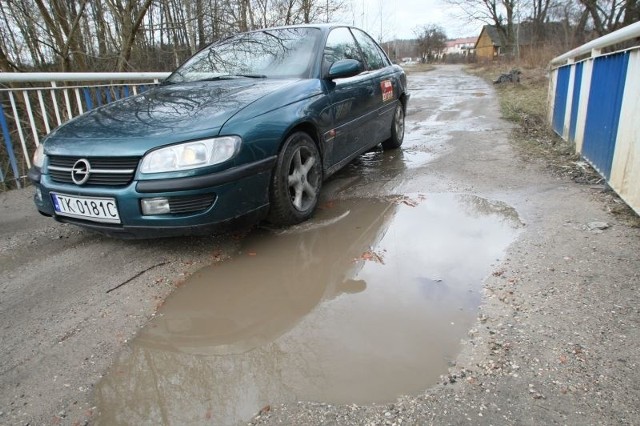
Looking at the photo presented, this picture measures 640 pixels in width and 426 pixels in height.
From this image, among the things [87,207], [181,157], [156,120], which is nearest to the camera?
[181,157]

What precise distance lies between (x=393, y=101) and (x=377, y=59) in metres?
0.55

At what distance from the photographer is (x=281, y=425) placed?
1.60 metres

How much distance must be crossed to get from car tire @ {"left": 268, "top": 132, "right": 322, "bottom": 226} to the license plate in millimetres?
1020

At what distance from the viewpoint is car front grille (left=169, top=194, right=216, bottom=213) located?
2.67 m

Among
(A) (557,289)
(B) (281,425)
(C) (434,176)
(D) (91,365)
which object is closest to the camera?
(B) (281,425)

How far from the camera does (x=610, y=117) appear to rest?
384 cm

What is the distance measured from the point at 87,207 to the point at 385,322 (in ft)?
6.49

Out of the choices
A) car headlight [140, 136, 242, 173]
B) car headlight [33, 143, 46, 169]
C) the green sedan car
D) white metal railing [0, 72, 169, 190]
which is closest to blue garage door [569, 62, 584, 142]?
the green sedan car

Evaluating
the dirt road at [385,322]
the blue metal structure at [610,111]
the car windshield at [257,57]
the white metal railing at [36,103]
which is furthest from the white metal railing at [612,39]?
the white metal railing at [36,103]

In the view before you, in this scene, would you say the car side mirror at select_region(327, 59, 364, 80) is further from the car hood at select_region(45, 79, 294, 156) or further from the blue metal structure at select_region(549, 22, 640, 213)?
the blue metal structure at select_region(549, 22, 640, 213)

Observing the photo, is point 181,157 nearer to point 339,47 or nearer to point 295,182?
point 295,182

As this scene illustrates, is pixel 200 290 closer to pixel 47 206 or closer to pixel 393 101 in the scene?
pixel 47 206

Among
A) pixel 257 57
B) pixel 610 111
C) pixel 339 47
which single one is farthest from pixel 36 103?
pixel 610 111

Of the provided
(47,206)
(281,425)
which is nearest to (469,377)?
(281,425)
